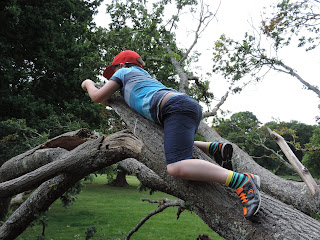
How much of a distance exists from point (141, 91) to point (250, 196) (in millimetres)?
1102

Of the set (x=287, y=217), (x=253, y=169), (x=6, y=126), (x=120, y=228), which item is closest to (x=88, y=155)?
(x=287, y=217)

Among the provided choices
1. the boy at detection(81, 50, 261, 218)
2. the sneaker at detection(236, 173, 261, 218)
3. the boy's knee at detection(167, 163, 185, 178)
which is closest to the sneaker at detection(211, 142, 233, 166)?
the boy at detection(81, 50, 261, 218)

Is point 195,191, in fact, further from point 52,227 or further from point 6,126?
point 52,227

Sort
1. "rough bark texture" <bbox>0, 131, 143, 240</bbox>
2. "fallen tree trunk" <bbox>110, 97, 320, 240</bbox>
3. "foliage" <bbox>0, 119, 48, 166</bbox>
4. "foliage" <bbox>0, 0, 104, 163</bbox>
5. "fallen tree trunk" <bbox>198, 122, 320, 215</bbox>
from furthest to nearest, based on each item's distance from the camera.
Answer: "foliage" <bbox>0, 0, 104, 163</bbox>, "foliage" <bbox>0, 119, 48, 166</bbox>, "fallen tree trunk" <bbox>198, 122, 320, 215</bbox>, "rough bark texture" <bbox>0, 131, 143, 240</bbox>, "fallen tree trunk" <bbox>110, 97, 320, 240</bbox>

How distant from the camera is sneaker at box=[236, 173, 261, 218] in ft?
4.74

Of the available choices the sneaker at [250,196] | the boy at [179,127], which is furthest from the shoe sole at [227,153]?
the sneaker at [250,196]

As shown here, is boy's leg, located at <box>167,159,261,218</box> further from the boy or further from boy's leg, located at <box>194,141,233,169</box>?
boy's leg, located at <box>194,141,233,169</box>

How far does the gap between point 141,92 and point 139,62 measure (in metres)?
0.58

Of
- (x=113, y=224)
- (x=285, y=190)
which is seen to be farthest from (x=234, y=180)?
(x=113, y=224)

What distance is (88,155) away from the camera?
97.2 inches

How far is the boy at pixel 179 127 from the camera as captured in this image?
5.30ft

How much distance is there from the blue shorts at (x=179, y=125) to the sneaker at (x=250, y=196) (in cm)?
38

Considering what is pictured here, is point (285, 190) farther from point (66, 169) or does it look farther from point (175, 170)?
point (66, 169)

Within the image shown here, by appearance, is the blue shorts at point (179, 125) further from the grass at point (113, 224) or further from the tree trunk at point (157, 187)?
the grass at point (113, 224)
